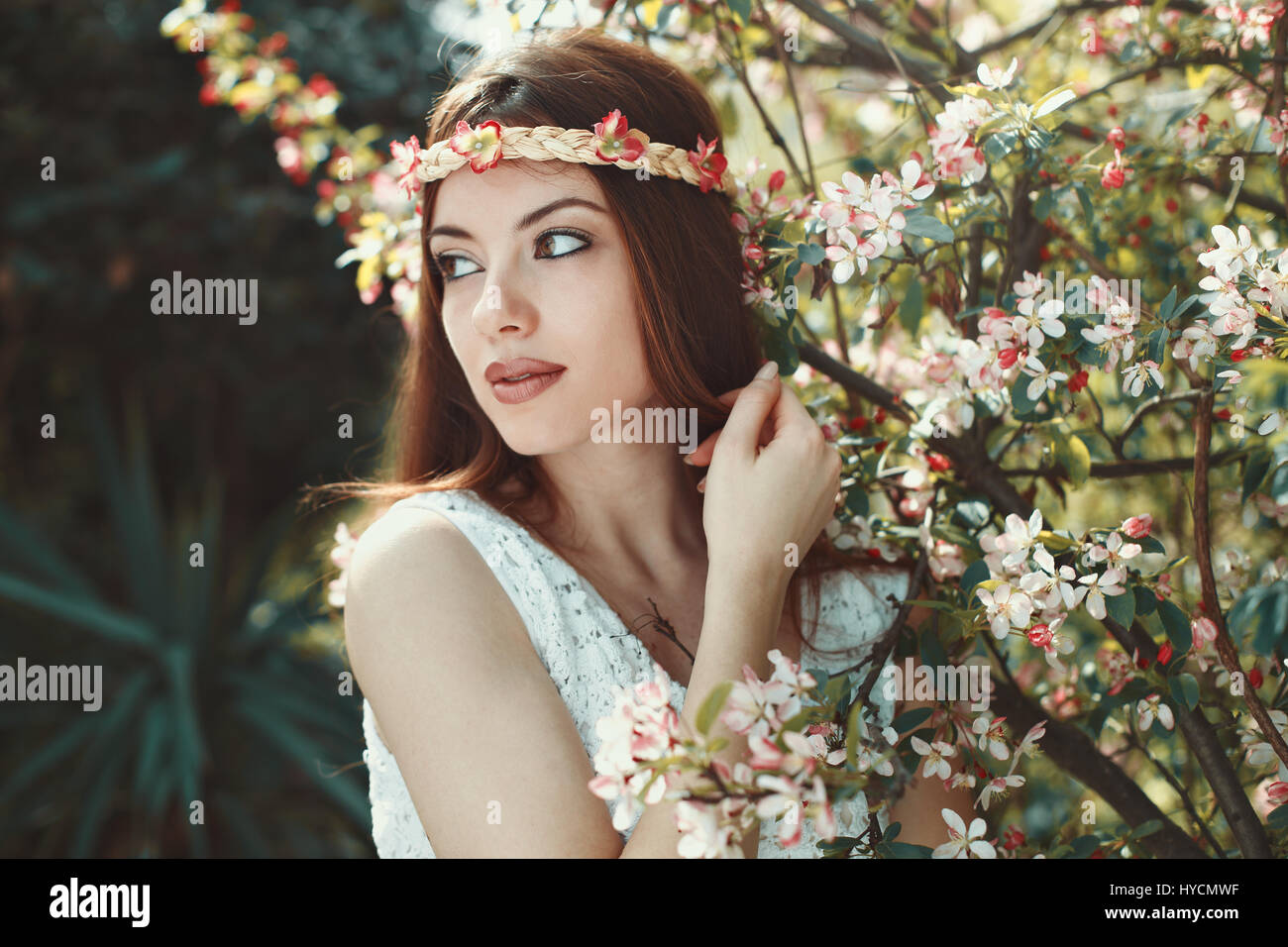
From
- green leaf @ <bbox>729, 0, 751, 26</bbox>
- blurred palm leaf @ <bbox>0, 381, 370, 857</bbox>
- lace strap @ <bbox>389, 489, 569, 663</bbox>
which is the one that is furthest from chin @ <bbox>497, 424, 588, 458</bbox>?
blurred palm leaf @ <bbox>0, 381, 370, 857</bbox>

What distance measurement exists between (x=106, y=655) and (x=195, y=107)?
204 centimetres

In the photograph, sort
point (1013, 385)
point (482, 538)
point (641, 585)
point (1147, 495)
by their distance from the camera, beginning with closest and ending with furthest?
1. point (1013, 385)
2. point (482, 538)
3. point (641, 585)
4. point (1147, 495)

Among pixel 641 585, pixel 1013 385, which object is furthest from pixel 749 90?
pixel 641 585

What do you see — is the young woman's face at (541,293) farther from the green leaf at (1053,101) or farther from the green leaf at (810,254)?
the green leaf at (1053,101)

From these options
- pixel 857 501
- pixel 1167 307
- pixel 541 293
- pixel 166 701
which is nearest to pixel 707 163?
pixel 541 293

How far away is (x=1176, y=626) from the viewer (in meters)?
1.26

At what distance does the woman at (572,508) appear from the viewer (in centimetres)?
128

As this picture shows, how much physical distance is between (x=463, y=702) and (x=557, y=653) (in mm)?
224

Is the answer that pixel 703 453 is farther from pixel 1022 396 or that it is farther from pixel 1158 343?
pixel 1158 343
